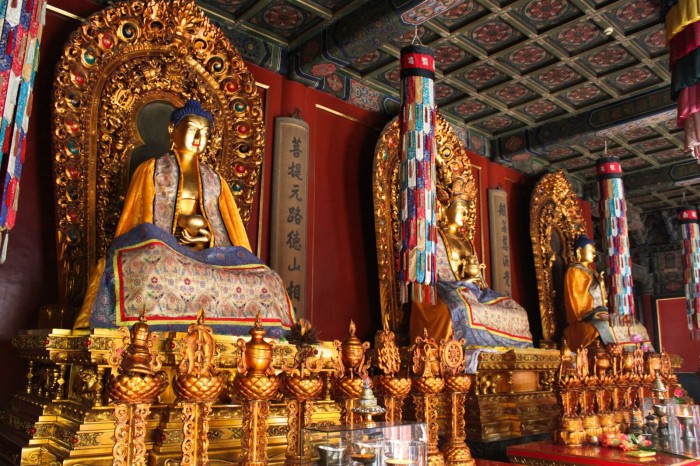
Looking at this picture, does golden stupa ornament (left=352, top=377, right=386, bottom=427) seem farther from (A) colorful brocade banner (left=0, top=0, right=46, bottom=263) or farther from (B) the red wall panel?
(B) the red wall panel

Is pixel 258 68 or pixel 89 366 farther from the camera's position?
pixel 258 68

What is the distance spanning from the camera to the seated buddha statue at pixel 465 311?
577cm

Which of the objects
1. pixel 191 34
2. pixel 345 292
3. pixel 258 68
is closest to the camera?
pixel 191 34

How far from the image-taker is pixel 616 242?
7.73m

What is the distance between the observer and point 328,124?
6648 mm

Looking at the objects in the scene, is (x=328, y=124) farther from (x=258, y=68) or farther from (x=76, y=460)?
(x=76, y=460)

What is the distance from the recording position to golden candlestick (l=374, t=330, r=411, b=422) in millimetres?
2943

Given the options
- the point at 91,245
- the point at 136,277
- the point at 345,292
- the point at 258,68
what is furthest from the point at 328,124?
the point at 136,277

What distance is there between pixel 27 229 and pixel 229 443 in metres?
2.35

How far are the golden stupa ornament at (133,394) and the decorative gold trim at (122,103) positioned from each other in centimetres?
252

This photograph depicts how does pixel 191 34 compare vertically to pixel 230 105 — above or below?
above

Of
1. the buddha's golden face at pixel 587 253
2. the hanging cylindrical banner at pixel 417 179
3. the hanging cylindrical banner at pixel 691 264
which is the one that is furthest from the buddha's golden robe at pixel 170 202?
the hanging cylindrical banner at pixel 691 264

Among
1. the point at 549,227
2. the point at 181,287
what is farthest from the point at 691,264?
the point at 181,287

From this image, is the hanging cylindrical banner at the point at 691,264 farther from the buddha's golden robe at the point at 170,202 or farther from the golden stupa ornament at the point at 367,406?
the golden stupa ornament at the point at 367,406
